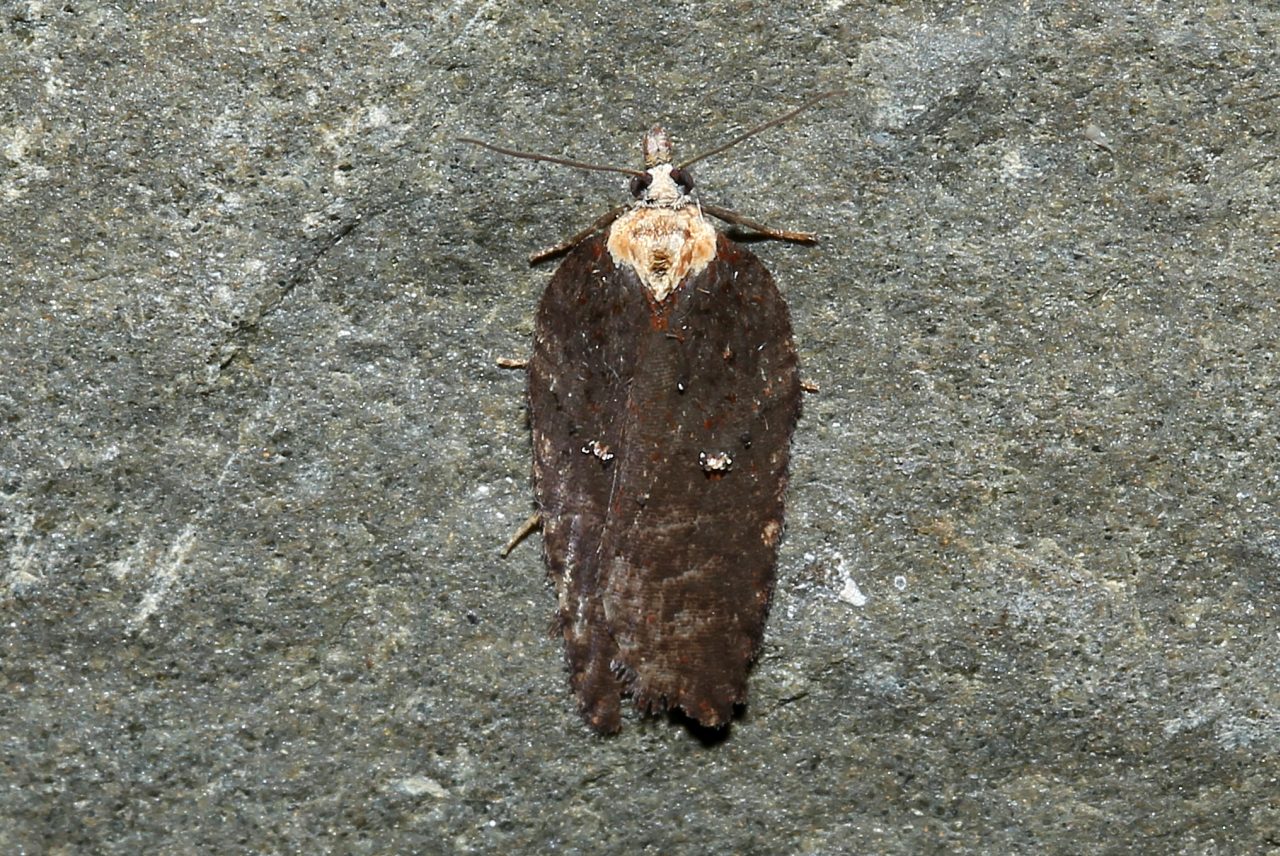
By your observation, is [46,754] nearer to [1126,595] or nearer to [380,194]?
[380,194]

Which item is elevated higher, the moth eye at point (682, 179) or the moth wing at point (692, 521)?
the moth eye at point (682, 179)

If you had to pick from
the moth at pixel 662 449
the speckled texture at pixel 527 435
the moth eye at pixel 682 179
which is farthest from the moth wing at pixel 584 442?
the moth eye at pixel 682 179

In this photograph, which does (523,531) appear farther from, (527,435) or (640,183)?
(640,183)

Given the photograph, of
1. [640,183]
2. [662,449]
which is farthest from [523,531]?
[640,183]

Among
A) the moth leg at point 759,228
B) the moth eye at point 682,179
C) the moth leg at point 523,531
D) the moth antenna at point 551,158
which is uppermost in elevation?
the moth antenna at point 551,158

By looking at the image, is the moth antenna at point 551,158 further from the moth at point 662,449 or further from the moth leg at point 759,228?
the moth leg at point 759,228

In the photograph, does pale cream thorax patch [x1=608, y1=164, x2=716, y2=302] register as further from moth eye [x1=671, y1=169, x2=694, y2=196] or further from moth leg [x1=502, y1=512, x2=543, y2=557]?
moth leg [x1=502, y1=512, x2=543, y2=557]

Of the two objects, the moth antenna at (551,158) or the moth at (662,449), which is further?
the moth antenna at (551,158)
